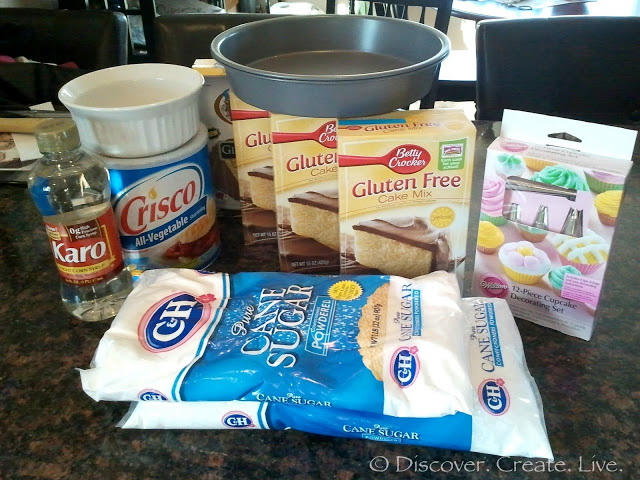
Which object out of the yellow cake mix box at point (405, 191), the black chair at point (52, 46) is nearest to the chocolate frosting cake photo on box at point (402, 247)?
the yellow cake mix box at point (405, 191)

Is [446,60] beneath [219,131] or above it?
beneath

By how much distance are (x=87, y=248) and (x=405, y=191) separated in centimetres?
35

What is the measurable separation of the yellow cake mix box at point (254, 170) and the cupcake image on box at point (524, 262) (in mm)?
310

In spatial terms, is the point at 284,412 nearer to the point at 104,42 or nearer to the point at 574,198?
the point at 574,198

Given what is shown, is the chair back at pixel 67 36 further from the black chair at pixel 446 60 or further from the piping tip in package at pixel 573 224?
the piping tip in package at pixel 573 224

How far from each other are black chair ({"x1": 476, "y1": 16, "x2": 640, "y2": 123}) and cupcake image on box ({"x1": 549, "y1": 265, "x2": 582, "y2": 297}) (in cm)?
70

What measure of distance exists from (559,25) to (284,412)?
3.46ft

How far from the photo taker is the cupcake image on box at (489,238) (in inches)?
25.1

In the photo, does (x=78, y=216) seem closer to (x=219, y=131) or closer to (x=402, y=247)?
(x=219, y=131)

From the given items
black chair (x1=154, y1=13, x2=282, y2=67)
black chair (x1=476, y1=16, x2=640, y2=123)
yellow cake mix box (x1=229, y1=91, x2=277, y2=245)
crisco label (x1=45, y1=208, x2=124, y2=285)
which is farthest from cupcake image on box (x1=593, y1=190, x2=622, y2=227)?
black chair (x1=154, y1=13, x2=282, y2=67)

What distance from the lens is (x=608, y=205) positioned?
22.0 inches

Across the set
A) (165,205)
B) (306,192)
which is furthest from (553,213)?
(165,205)

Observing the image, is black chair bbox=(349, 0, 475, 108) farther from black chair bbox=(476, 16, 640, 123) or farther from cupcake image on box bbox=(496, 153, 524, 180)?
cupcake image on box bbox=(496, 153, 524, 180)

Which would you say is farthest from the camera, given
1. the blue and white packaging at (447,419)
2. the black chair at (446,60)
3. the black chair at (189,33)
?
the black chair at (446,60)
